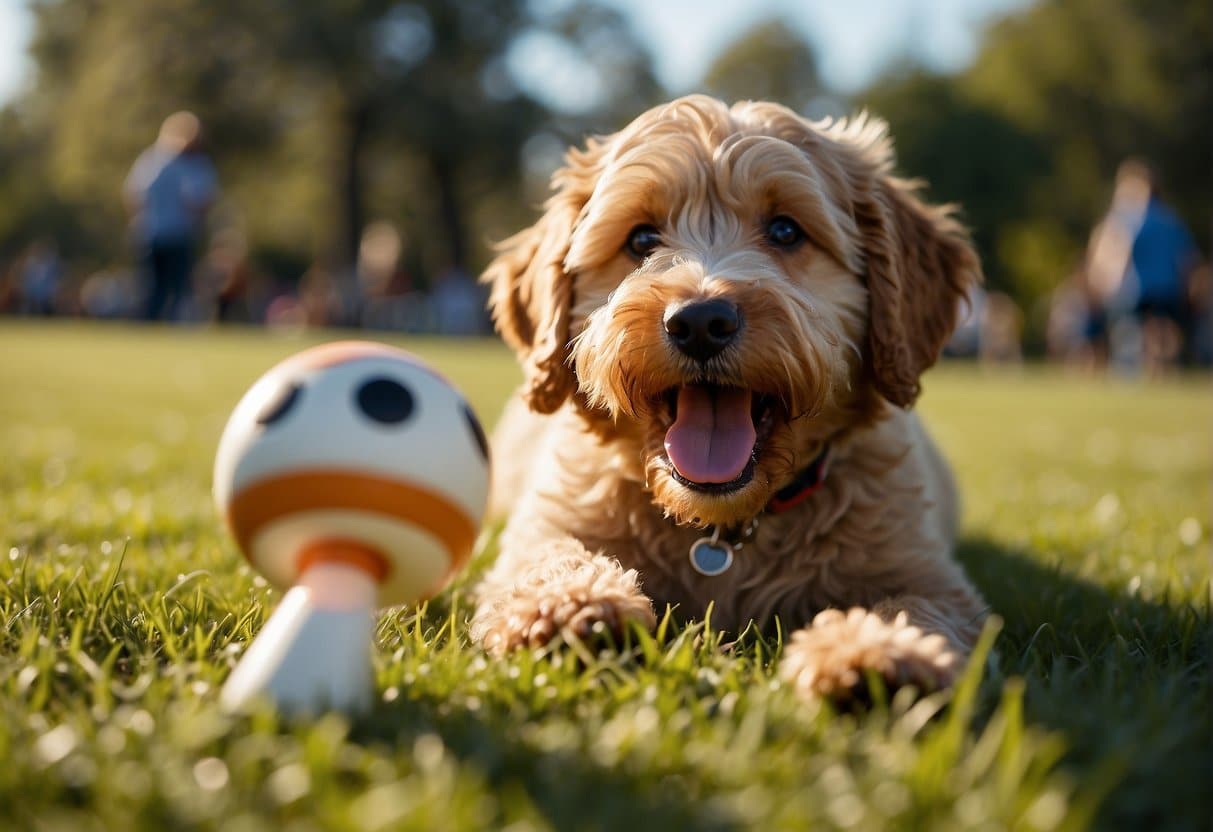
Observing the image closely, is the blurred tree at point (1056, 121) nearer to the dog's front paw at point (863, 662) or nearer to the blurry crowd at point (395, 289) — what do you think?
the blurry crowd at point (395, 289)

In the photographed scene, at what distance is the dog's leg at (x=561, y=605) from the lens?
9.19 ft

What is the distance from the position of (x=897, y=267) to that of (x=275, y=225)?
59.8 metres

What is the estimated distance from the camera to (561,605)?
2855mm

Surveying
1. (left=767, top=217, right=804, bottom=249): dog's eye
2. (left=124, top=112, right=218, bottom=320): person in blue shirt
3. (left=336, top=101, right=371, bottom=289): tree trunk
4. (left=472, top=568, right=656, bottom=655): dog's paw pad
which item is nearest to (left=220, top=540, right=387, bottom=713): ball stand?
(left=472, top=568, right=656, bottom=655): dog's paw pad

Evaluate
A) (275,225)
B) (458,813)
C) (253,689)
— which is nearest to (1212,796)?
(458,813)

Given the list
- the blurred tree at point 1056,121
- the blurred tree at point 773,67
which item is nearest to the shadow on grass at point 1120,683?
Answer: the blurred tree at point 1056,121

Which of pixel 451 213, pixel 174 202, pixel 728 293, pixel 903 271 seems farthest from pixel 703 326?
pixel 451 213

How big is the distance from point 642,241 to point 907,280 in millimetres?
1024

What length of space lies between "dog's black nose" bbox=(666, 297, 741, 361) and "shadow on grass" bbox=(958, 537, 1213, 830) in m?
1.23

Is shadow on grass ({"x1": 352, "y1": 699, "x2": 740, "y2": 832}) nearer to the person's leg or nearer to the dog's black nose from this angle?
the dog's black nose

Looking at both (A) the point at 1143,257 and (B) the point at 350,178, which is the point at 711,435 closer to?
(A) the point at 1143,257

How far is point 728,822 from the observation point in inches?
71.4

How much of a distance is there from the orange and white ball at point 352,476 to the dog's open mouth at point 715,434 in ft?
2.73

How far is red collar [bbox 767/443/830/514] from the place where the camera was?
3619 mm
